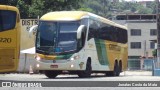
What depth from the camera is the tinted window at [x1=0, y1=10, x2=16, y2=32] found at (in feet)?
80.2

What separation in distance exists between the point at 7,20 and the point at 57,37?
298 centimetres

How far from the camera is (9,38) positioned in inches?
982

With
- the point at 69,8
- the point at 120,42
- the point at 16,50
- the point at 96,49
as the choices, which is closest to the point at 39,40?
the point at 16,50

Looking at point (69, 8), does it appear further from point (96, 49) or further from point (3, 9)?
point (3, 9)

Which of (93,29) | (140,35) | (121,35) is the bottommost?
(121,35)

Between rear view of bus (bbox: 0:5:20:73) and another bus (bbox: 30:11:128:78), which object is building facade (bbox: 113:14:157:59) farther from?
rear view of bus (bbox: 0:5:20:73)

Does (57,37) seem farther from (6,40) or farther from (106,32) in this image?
(106,32)

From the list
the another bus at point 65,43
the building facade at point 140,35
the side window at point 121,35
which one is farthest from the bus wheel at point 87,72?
the building facade at point 140,35

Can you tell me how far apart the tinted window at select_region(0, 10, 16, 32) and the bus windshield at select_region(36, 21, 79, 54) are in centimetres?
203

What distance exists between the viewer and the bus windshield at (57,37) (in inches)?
1035

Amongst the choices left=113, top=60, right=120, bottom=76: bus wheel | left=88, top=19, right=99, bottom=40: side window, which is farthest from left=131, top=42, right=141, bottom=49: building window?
left=88, top=19, right=99, bottom=40: side window

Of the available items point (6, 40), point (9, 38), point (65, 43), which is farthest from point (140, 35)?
point (6, 40)

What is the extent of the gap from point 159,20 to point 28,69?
15064 mm

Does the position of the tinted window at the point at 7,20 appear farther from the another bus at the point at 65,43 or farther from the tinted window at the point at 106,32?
the tinted window at the point at 106,32
